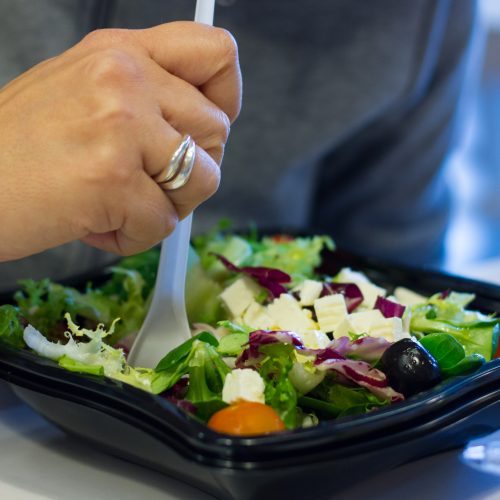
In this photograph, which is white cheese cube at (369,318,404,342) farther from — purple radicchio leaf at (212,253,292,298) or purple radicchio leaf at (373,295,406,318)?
purple radicchio leaf at (212,253,292,298)

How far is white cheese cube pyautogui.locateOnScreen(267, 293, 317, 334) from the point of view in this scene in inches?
34.1

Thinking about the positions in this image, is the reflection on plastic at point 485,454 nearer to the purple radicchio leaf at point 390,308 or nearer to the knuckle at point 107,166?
the purple radicchio leaf at point 390,308

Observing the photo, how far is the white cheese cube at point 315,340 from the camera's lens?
79cm

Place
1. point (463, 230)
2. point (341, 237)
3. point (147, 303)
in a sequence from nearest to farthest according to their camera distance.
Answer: point (147, 303) < point (341, 237) < point (463, 230)

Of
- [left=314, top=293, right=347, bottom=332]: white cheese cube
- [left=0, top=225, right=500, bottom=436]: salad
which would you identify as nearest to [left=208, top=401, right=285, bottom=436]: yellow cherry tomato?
[left=0, top=225, right=500, bottom=436]: salad

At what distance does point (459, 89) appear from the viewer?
189 centimetres

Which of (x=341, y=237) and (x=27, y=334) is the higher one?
(x=27, y=334)


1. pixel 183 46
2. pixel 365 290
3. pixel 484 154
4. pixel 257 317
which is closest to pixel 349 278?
pixel 365 290

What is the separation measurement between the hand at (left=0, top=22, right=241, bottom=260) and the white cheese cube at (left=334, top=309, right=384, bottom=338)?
0.63ft

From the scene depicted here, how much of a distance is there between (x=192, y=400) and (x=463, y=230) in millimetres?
3097

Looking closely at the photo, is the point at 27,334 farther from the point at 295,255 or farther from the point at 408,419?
the point at 295,255

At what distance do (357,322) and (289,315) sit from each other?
80mm

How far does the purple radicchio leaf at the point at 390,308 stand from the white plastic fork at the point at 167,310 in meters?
0.20

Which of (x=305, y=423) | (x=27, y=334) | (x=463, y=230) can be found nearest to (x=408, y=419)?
(x=305, y=423)
